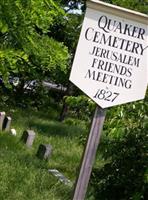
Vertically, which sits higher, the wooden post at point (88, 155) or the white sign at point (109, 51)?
the white sign at point (109, 51)

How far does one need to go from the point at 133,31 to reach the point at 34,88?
17.2 m

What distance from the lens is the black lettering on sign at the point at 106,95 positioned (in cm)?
368

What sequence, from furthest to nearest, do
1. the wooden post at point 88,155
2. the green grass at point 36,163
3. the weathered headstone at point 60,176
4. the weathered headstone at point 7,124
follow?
the weathered headstone at point 7,124, the weathered headstone at point 60,176, the green grass at point 36,163, the wooden post at point 88,155

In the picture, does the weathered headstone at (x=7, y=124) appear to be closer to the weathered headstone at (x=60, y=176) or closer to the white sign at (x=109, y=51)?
the weathered headstone at (x=60, y=176)

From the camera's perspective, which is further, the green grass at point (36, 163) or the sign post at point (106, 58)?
the green grass at point (36, 163)

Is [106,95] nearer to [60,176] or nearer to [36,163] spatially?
[60,176]

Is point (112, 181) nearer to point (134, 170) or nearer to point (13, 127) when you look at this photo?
point (134, 170)

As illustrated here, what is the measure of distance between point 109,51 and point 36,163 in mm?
5641

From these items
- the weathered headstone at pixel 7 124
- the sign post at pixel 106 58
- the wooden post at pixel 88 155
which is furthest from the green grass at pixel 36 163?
the sign post at pixel 106 58

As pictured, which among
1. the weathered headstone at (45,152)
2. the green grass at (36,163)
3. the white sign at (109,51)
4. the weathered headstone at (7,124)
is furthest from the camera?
the weathered headstone at (7,124)

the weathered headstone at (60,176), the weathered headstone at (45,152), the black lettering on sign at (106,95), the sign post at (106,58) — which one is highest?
the sign post at (106,58)

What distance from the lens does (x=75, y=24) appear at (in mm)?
16672

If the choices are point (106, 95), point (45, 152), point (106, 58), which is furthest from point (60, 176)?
point (106, 58)

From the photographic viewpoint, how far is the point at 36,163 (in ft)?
29.5
